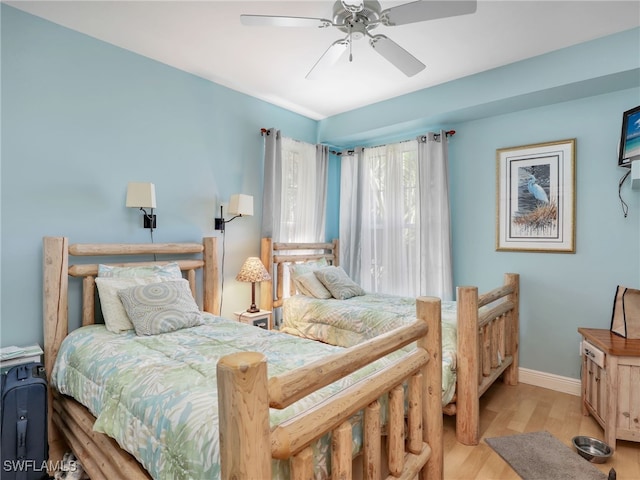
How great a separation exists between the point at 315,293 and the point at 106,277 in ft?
5.72

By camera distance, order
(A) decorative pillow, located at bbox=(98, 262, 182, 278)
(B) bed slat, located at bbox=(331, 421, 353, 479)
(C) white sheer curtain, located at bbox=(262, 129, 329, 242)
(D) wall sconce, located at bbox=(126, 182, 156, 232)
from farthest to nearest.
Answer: (C) white sheer curtain, located at bbox=(262, 129, 329, 242), (D) wall sconce, located at bbox=(126, 182, 156, 232), (A) decorative pillow, located at bbox=(98, 262, 182, 278), (B) bed slat, located at bbox=(331, 421, 353, 479)

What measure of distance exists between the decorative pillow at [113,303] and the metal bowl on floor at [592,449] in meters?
2.87

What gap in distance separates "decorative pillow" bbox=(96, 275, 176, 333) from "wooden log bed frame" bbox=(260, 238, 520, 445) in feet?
4.70

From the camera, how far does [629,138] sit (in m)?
2.54

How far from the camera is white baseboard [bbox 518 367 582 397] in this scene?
2.92m

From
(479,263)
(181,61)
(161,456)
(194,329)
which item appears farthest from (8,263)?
(479,263)

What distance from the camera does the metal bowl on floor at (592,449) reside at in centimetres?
202

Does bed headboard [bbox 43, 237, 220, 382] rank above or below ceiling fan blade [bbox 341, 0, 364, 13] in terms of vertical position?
below

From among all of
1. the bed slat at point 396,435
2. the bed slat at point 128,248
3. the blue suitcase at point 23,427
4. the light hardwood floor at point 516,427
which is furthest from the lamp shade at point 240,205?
the bed slat at point 396,435

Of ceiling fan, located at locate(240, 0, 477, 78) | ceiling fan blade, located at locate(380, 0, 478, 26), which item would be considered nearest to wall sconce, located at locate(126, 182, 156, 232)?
ceiling fan, located at locate(240, 0, 477, 78)

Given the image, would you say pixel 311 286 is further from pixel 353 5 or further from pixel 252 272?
pixel 353 5

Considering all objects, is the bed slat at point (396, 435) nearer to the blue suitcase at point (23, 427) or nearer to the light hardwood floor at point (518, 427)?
the light hardwood floor at point (518, 427)

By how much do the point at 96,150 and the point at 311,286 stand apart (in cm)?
208

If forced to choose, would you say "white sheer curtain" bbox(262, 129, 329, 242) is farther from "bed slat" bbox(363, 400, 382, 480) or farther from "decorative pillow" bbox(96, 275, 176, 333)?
"bed slat" bbox(363, 400, 382, 480)
